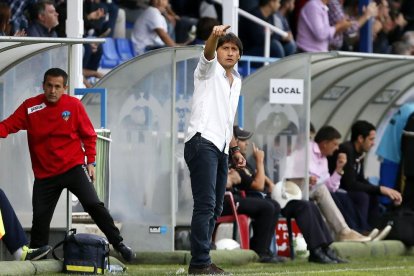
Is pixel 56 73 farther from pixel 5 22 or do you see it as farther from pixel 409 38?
pixel 409 38

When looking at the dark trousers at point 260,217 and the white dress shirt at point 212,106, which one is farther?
the dark trousers at point 260,217

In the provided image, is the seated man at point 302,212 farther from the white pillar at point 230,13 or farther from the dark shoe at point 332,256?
the white pillar at point 230,13

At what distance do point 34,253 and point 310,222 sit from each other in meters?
3.65

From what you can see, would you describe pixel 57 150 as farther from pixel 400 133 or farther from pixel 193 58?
pixel 400 133

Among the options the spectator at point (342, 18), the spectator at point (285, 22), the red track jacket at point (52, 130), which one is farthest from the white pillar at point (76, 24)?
the spectator at point (342, 18)

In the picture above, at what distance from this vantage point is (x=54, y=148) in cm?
1376

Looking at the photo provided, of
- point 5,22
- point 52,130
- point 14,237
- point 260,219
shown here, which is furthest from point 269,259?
point 5,22

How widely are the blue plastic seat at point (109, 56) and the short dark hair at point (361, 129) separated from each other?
3410 mm

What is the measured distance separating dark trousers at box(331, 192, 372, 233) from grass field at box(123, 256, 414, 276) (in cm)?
129

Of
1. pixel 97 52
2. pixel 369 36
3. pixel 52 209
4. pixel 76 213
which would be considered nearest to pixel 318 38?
pixel 369 36

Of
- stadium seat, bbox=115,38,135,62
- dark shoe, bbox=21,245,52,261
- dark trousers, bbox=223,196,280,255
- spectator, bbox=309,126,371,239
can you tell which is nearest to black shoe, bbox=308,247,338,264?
dark trousers, bbox=223,196,280,255

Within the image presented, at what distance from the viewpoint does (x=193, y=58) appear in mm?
15922

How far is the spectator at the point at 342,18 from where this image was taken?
75.0 feet

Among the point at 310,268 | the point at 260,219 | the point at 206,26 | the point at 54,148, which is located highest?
the point at 206,26
